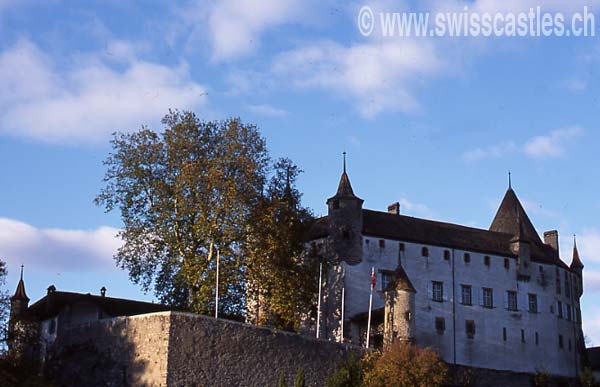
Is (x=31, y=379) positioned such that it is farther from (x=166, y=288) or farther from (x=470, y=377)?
(x=470, y=377)

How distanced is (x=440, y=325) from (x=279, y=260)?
14577 millimetres

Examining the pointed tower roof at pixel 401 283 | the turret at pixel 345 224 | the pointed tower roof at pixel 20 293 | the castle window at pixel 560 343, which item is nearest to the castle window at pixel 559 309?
the castle window at pixel 560 343

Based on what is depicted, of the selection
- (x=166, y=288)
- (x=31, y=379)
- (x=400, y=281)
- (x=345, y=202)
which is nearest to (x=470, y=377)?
(x=400, y=281)

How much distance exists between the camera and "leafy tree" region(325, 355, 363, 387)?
49625 mm

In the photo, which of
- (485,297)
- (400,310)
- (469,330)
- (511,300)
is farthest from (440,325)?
(511,300)

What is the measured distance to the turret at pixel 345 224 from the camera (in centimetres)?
6197

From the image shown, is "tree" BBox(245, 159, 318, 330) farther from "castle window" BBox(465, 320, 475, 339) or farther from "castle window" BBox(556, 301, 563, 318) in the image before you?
"castle window" BBox(556, 301, 563, 318)

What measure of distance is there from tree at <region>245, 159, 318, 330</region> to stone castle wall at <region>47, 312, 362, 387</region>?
4570mm

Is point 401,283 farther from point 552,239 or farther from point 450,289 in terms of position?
point 552,239

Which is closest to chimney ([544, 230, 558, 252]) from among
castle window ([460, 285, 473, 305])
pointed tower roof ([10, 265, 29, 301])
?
castle window ([460, 285, 473, 305])

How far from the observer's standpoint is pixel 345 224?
205ft

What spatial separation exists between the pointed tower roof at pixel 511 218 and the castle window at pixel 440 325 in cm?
1186

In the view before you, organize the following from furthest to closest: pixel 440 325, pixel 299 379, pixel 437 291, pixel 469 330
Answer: pixel 469 330, pixel 437 291, pixel 440 325, pixel 299 379

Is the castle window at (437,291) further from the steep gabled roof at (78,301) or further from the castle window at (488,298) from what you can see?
the steep gabled roof at (78,301)
